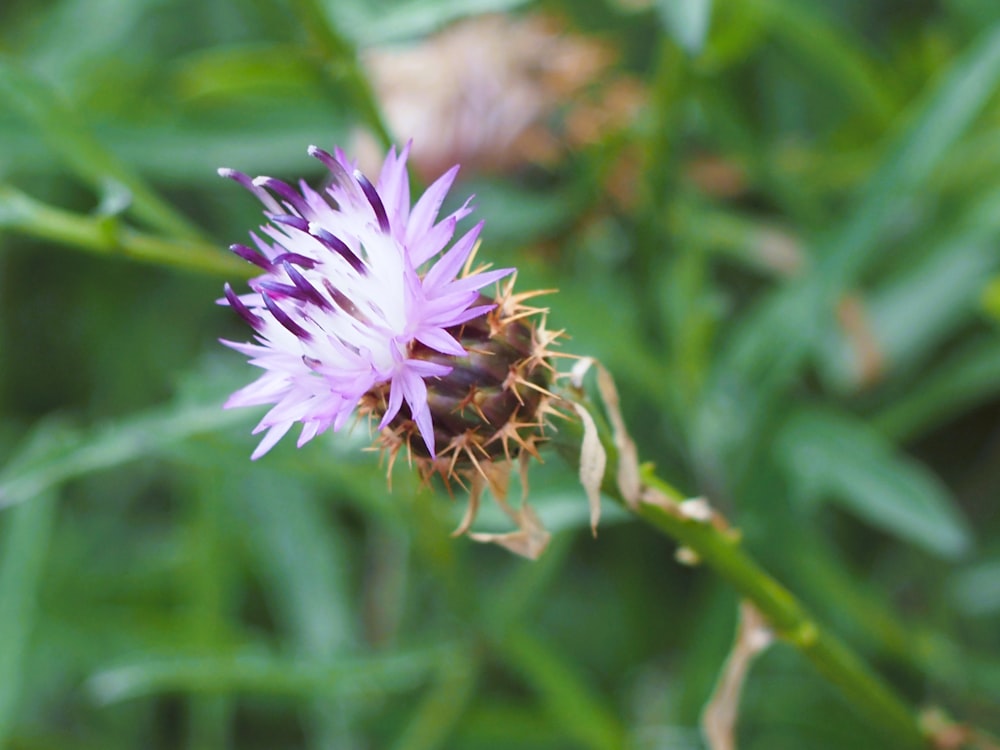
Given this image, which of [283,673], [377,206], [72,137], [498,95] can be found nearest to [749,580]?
[377,206]

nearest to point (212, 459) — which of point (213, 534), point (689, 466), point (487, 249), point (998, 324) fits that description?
point (213, 534)

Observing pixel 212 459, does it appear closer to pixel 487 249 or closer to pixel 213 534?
pixel 213 534

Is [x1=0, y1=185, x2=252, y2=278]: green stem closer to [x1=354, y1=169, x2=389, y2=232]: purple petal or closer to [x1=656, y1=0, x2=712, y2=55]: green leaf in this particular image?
[x1=354, y1=169, x2=389, y2=232]: purple petal

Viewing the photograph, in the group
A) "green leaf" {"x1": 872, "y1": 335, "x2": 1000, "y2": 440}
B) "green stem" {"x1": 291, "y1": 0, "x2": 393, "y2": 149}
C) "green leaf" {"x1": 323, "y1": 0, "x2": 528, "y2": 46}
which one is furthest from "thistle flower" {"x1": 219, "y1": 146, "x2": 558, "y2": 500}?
"green leaf" {"x1": 872, "y1": 335, "x2": 1000, "y2": 440}

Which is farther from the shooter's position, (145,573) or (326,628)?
(145,573)

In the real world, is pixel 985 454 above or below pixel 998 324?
below

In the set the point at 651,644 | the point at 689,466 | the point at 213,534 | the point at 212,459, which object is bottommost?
the point at 651,644

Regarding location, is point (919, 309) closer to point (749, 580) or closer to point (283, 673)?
point (749, 580)
